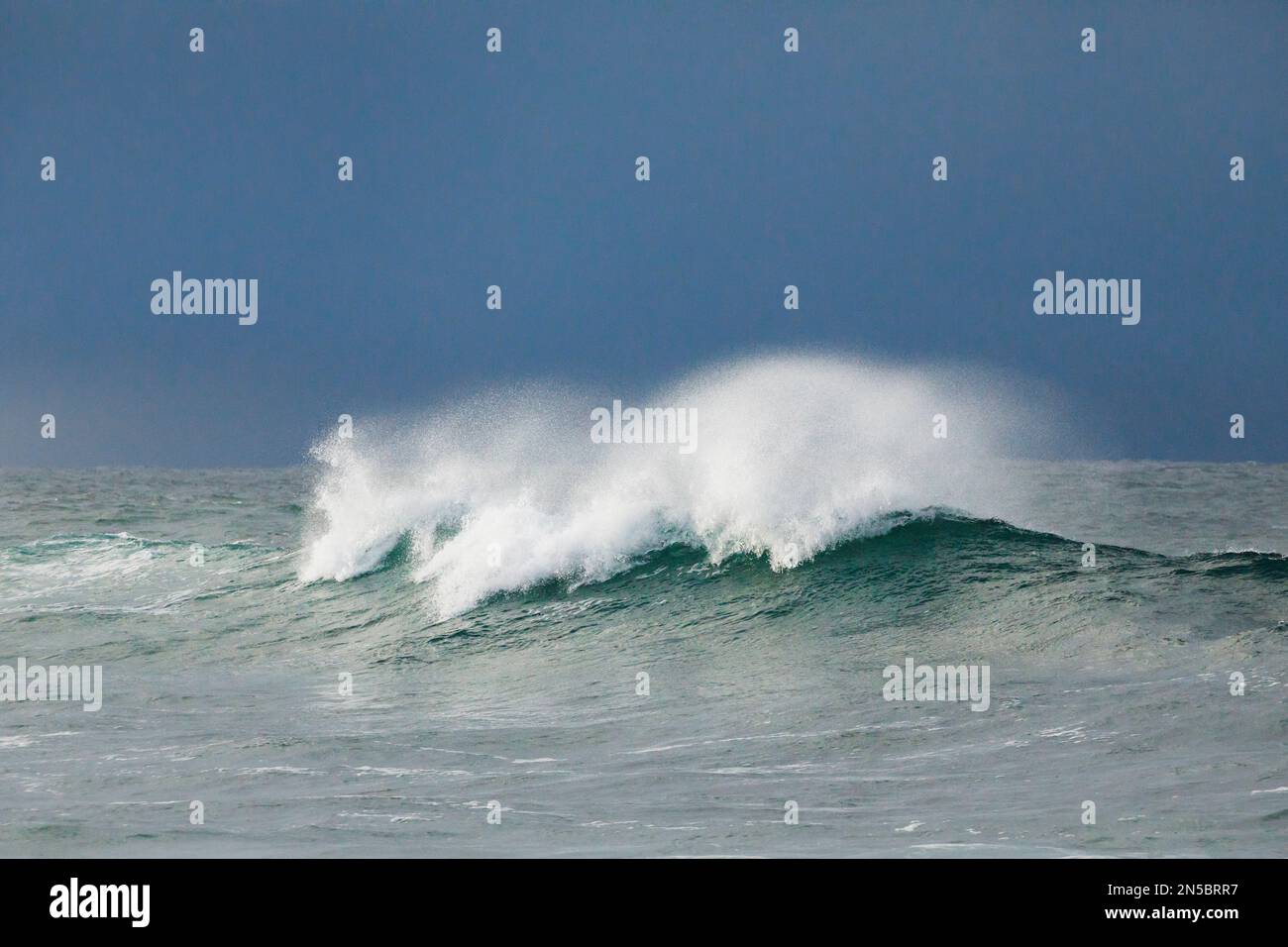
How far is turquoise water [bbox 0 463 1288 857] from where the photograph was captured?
7.75 metres

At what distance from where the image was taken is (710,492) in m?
18.0

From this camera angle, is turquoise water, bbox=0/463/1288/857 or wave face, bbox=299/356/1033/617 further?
wave face, bbox=299/356/1033/617

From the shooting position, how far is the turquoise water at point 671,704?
775 centimetres

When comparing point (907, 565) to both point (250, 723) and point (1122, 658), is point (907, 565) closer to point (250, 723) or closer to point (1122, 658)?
point (1122, 658)

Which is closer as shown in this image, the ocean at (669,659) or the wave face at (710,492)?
the ocean at (669,659)

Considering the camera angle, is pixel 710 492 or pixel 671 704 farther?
pixel 710 492

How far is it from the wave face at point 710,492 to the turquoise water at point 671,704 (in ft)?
→ 0.46

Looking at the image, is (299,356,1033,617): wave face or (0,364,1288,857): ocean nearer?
(0,364,1288,857): ocean

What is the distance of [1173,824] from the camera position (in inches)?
296

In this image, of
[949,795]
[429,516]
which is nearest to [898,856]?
[949,795]

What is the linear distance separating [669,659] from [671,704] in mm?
2112

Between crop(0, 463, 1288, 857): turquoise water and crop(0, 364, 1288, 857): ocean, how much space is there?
1.9 inches

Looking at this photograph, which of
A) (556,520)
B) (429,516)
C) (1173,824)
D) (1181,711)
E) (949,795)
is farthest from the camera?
(429,516)

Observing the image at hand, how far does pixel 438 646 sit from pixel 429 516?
603 cm
